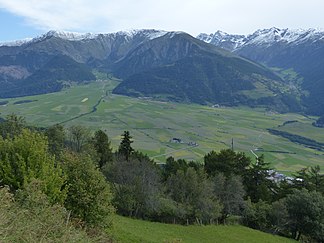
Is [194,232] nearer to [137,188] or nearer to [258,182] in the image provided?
[137,188]

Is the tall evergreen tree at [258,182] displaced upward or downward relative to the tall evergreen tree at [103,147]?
downward

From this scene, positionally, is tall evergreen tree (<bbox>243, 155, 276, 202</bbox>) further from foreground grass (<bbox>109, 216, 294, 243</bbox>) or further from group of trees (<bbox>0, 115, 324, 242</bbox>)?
foreground grass (<bbox>109, 216, 294, 243</bbox>)

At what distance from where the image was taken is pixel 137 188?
1815 inches

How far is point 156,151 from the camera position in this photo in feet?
458

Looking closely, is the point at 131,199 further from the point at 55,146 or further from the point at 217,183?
the point at 55,146

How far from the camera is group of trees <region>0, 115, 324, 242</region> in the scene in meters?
23.1

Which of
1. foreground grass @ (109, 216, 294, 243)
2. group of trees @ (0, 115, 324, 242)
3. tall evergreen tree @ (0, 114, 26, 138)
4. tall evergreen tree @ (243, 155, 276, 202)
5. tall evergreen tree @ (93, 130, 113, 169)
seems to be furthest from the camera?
tall evergreen tree @ (93, 130, 113, 169)

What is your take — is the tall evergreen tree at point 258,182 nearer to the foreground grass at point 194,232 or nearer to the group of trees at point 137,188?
the group of trees at point 137,188

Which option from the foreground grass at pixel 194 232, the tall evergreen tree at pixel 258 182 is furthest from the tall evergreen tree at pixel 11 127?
the tall evergreen tree at pixel 258 182

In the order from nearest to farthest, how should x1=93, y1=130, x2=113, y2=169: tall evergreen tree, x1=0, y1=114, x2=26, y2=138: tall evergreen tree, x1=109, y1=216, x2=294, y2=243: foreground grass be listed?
x1=109, y1=216, x2=294, y2=243: foreground grass → x1=0, y1=114, x2=26, y2=138: tall evergreen tree → x1=93, y1=130, x2=113, y2=169: tall evergreen tree

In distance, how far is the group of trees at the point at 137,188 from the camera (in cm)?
2313

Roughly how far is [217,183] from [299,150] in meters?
120

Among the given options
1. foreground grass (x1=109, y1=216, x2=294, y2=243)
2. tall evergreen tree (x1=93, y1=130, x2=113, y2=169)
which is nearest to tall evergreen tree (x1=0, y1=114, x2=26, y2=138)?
tall evergreen tree (x1=93, y1=130, x2=113, y2=169)

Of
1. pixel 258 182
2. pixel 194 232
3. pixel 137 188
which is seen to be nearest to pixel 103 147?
→ pixel 137 188
